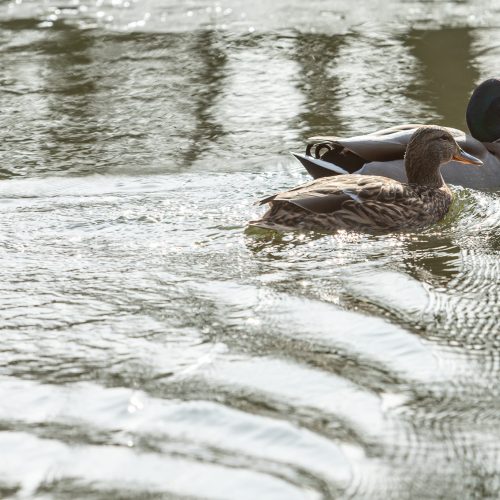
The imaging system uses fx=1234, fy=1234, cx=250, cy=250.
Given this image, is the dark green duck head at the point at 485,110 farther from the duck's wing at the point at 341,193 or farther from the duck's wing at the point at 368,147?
the duck's wing at the point at 341,193

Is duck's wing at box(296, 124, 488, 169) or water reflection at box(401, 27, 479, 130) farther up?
duck's wing at box(296, 124, 488, 169)

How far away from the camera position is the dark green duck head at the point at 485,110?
25.1 ft

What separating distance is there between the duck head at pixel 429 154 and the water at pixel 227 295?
29 centimetres

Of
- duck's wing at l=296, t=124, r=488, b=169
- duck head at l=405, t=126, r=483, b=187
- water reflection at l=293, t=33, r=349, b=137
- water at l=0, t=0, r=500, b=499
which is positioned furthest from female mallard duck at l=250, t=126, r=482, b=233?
water reflection at l=293, t=33, r=349, b=137

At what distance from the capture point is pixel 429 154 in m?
6.77

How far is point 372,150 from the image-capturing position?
23.1ft

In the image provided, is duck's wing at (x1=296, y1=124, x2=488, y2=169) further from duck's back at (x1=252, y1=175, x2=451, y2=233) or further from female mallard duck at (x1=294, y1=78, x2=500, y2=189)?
duck's back at (x1=252, y1=175, x2=451, y2=233)

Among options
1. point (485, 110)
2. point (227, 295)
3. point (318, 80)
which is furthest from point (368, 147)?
point (318, 80)

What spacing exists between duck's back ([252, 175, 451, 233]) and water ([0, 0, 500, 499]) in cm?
11

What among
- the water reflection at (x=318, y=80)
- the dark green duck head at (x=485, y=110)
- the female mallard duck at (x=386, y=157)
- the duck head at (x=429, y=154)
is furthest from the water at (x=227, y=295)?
the dark green duck head at (x=485, y=110)

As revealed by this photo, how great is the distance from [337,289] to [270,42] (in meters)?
5.39

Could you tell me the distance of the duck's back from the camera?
6.17 metres

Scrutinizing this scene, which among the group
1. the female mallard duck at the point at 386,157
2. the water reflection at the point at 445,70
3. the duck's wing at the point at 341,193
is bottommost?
the water reflection at the point at 445,70

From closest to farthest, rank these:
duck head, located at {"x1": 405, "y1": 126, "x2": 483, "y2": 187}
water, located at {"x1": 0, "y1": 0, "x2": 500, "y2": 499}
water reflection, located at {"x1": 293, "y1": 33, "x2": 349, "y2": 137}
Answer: water, located at {"x1": 0, "y1": 0, "x2": 500, "y2": 499}, duck head, located at {"x1": 405, "y1": 126, "x2": 483, "y2": 187}, water reflection, located at {"x1": 293, "y1": 33, "x2": 349, "y2": 137}
